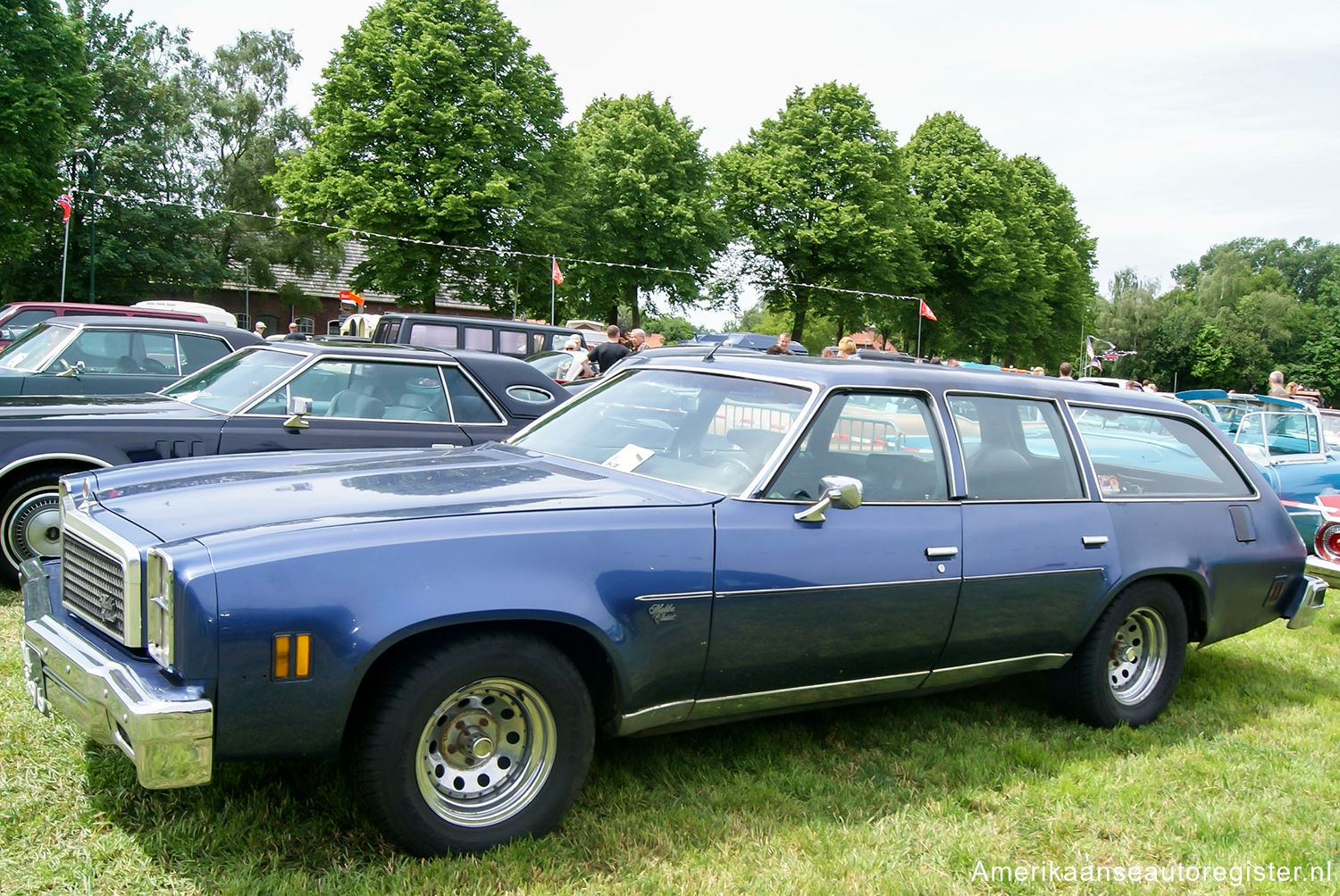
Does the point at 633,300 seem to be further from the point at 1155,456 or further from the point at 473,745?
the point at 473,745

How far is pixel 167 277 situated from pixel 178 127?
6992 millimetres

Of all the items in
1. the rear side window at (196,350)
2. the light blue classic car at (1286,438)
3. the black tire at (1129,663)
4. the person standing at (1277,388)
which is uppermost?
the person standing at (1277,388)

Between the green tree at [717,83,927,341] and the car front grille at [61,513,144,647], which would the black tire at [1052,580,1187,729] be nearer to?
the car front grille at [61,513,144,647]

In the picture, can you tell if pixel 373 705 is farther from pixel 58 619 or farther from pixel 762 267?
pixel 762 267

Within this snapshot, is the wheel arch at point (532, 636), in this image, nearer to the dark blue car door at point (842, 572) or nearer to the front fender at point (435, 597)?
the front fender at point (435, 597)

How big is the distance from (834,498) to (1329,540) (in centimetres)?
496

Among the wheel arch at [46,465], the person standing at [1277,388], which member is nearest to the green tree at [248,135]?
the person standing at [1277,388]

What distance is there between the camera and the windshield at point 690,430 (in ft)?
12.5

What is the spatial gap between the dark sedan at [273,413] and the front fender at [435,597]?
124 inches

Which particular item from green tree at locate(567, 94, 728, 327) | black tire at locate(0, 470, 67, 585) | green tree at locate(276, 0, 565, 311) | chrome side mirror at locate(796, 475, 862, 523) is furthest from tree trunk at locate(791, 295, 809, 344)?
chrome side mirror at locate(796, 475, 862, 523)

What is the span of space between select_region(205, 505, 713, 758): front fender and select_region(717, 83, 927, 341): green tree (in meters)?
38.2

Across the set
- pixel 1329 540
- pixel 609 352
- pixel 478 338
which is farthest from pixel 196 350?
pixel 1329 540

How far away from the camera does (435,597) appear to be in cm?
289

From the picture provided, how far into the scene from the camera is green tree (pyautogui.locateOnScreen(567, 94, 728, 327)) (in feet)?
126
